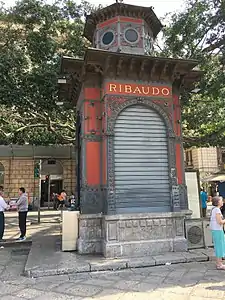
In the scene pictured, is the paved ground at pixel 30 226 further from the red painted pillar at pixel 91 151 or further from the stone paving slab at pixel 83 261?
the red painted pillar at pixel 91 151

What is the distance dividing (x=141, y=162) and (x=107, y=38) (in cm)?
429

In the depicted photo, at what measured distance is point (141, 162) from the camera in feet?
26.1

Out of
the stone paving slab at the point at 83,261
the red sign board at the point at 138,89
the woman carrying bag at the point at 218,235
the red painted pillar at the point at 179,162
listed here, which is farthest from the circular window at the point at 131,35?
the stone paving slab at the point at 83,261

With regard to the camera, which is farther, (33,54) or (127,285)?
(33,54)

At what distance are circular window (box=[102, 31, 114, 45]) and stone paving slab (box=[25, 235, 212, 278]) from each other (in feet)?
21.6

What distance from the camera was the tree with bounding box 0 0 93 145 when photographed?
11.7 m

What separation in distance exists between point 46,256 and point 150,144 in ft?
13.9

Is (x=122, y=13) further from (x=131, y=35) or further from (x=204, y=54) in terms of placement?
(x=204, y=54)

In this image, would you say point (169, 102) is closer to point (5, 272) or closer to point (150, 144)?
point (150, 144)

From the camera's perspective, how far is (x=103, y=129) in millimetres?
7941

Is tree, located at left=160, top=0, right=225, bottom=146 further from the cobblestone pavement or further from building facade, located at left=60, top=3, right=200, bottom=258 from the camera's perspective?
the cobblestone pavement

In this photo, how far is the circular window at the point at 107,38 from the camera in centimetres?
888

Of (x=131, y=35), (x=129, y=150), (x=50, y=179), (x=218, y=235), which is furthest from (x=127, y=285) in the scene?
(x=50, y=179)

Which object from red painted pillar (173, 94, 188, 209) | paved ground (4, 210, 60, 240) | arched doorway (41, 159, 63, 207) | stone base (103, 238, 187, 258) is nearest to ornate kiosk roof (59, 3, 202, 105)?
red painted pillar (173, 94, 188, 209)
